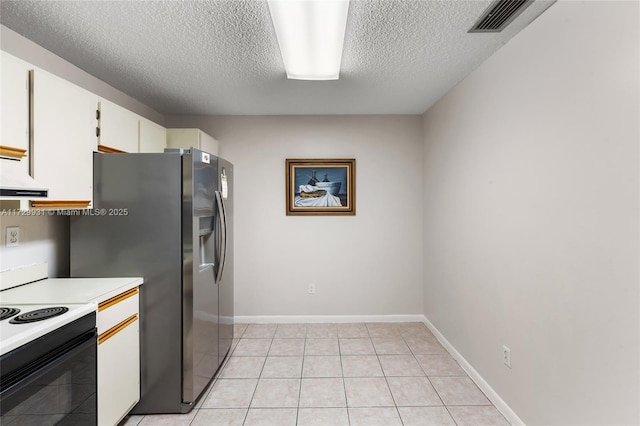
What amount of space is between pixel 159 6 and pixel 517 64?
7.24 feet

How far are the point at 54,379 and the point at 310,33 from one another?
224 centimetres

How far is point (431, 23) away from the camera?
1.88 meters

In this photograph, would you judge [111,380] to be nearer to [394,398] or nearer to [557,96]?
[394,398]

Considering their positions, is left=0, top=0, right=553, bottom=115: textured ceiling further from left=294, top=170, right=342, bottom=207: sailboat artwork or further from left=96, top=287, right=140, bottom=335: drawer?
left=96, top=287, right=140, bottom=335: drawer

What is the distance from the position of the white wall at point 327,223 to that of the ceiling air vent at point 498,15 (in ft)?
6.34

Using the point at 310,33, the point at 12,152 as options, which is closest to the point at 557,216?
the point at 310,33

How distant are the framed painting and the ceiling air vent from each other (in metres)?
2.07

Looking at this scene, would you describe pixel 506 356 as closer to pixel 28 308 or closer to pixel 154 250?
pixel 154 250

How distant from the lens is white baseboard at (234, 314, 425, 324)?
12.7 feet

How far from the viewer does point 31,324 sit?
1.35m

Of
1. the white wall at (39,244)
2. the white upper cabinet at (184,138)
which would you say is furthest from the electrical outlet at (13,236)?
the white upper cabinet at (184,138)

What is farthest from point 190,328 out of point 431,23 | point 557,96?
point 557,96

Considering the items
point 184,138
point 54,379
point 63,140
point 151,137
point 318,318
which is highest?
point 184,138

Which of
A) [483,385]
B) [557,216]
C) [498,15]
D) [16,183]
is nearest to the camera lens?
[16,183]
